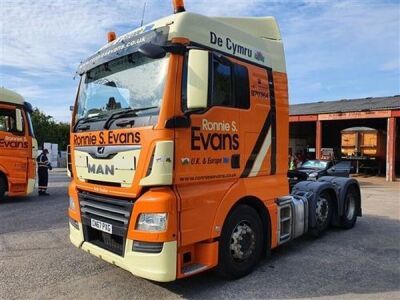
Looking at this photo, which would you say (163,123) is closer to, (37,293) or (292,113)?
(37,293)

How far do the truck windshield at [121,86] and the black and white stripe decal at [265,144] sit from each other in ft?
5.14

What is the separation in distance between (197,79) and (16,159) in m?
8.80

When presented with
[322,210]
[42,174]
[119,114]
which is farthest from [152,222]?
[42,174]

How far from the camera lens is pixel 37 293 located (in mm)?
4328

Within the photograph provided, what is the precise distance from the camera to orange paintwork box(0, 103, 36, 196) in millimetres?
10641

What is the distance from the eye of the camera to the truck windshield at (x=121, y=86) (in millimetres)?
4039

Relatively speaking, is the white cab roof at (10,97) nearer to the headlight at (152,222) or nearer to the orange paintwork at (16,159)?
the orange paintwork at (16,159)

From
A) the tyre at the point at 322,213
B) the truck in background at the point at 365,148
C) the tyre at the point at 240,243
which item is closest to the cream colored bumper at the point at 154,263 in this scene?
the tyre at the point at 240,243

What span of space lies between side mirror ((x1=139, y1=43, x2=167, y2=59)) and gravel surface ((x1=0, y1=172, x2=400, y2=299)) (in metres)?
2.56

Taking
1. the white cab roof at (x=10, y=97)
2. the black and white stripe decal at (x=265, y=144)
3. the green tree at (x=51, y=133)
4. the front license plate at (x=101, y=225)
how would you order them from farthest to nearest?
1. the green tree at (x=51, y=133)
2. the white cab roof at (x=10, y=97)
3. the black and white stripe decal at (x=265, y=144)
4. the front license plate at (x=101, y=225)

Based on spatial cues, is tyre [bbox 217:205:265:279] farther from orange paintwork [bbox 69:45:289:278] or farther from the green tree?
the green tree

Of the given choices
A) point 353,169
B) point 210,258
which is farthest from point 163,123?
point 353,169

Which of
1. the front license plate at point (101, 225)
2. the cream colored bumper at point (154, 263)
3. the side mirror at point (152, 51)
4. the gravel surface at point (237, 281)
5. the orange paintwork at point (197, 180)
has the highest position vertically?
the side mirror at point (152, 51)

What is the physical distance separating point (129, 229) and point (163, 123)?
3.73 feet
